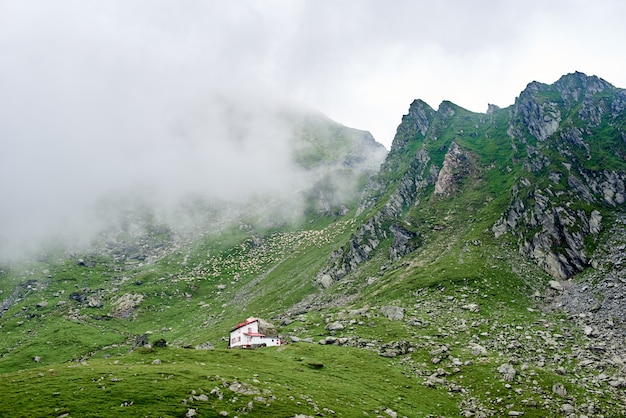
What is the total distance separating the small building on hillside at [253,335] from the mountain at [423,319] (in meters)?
4.95

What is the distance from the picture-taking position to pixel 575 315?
7612 cm

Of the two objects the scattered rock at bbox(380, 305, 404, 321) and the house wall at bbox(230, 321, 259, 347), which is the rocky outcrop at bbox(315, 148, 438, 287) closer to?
the scattered rock at bbox(380, 305, 404, 321)

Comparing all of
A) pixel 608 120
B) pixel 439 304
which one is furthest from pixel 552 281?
pixel 608 120

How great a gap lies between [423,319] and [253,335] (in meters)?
38.3

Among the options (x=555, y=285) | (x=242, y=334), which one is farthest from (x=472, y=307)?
(x=242, y=334)

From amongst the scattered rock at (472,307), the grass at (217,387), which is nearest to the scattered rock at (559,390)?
the grass at (217,387)

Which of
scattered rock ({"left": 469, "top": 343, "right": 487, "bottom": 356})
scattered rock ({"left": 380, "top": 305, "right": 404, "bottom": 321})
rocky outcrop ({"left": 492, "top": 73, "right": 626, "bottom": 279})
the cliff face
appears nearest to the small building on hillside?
scattered rock ({"left": 380, "top": 305, "right": 404, "bottom": 321})

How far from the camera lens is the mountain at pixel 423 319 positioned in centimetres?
4647

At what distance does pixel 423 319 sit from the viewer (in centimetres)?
8612

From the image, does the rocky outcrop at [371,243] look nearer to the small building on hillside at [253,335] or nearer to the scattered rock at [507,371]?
the small building on hillside at [253,335]

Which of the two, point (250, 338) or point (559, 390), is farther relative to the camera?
point (250, 338)

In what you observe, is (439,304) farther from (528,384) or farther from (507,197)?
(507,197)

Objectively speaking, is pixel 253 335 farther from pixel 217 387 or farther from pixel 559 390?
pixel 559 390

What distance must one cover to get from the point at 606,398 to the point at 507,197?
10757 centimetres
